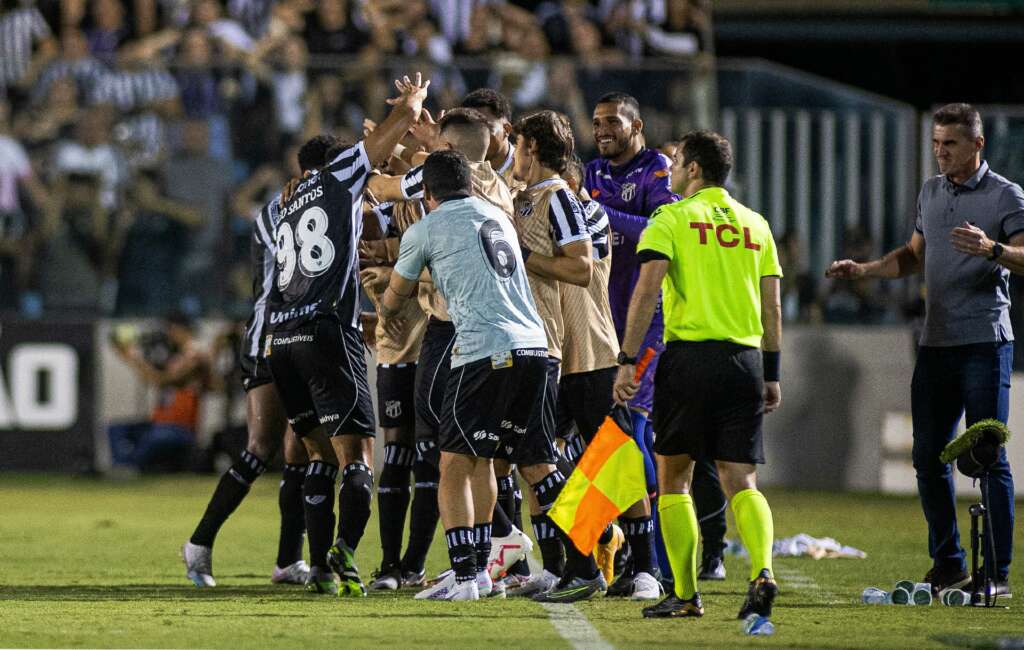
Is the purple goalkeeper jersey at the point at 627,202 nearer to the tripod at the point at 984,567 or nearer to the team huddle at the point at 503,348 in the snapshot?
the team huddle at the point at 503,348

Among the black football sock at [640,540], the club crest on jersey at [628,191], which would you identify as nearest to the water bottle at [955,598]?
the black football sock at [640,540]

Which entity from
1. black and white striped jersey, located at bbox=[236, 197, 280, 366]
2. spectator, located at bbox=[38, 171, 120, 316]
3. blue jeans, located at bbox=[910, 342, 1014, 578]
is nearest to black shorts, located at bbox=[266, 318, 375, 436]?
black and white striped jersey, located at bbox=[236, 197, 280, 366]

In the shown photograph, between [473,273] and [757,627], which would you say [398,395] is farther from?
[757,627]

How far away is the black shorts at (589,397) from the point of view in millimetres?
7828

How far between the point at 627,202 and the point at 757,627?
2985 millimetres

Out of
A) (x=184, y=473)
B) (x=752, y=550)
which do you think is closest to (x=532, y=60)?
(x=184, y=473)

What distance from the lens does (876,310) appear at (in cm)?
1534

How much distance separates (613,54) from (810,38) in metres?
3.40

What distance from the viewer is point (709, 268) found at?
657cm

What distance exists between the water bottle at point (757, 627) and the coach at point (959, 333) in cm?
186

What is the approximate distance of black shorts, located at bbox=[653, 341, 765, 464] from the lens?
21.1ft

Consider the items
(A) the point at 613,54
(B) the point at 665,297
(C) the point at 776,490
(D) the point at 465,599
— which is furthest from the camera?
(A) the point at 613,54

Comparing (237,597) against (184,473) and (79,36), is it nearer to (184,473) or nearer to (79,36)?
(184,473)

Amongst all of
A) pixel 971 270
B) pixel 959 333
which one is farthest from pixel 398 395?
pixel 971 270
